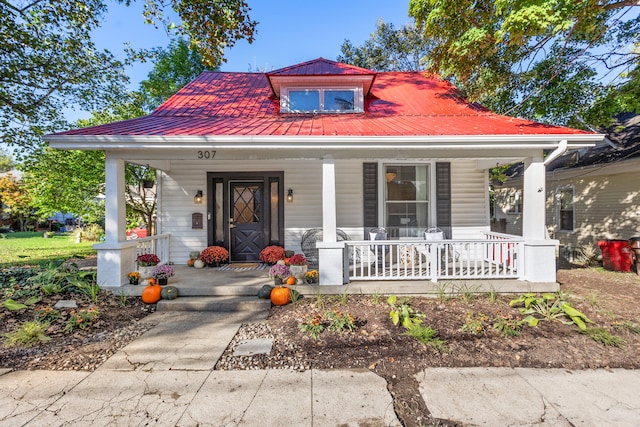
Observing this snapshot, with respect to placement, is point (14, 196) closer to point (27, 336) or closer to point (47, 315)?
point (47, 315)

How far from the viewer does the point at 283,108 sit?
7.31 metres

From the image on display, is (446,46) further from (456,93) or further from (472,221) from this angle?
(472,221)

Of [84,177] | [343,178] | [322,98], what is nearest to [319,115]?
[322,98]

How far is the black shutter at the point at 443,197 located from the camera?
A: 7.07 meters

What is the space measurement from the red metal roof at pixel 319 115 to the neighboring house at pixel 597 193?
5032 mm

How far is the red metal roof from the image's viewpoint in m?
5.21

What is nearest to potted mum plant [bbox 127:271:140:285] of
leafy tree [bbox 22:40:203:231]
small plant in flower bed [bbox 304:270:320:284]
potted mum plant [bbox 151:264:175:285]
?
potted mum plant [bbox 151:264:175:285]

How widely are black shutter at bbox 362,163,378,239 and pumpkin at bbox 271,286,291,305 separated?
10.0ft

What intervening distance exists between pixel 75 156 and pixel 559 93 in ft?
44.2

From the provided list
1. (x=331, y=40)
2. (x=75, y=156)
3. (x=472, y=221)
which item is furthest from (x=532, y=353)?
(x=331, y=40)

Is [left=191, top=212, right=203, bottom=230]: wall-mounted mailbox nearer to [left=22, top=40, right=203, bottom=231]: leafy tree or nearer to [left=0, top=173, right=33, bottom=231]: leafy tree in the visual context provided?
[left=22, top=40, right=203, bottom=231]: leafy tree

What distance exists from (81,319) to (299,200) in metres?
4.57

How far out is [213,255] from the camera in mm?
6668

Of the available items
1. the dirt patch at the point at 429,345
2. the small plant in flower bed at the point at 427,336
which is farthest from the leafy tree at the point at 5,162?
the small plant in flower bed at the point at 427,336
